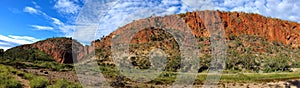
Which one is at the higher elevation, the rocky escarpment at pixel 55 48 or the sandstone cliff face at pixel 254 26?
A: the sandstone cliff face at pixel 254 26

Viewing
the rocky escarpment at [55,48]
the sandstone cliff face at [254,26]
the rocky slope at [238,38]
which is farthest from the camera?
the sandstone cliff face at [254,26]

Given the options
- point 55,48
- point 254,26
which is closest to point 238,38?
point 254,26

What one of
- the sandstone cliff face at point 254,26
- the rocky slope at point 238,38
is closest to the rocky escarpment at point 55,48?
the rocky slope at point 238,38

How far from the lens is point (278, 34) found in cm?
13288

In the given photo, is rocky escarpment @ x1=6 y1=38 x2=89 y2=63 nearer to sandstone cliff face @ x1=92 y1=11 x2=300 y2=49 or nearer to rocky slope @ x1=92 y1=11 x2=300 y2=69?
rocky slope @ x1=92 y1=11 x2=300 y2=69

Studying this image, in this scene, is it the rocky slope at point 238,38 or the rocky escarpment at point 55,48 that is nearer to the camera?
the rocky escarpment at point 55,48

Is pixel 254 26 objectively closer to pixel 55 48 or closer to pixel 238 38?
pixel 238 38

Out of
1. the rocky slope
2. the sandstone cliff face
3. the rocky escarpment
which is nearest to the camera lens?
the rocky escarpment

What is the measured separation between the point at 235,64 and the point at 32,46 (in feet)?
158

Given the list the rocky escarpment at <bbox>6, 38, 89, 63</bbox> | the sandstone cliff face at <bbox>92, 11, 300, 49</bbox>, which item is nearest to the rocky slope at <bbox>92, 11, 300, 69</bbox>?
the sandstone cliff face at <bbox>92, 11, 300, 49</bbox>

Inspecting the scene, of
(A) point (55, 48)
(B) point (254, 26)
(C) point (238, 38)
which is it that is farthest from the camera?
(B) point (254, 26)

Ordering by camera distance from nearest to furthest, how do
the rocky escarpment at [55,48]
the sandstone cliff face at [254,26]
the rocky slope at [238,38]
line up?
the rocky escarpment at [55,48]
the rocky slope at [238,38]
the sandstone cliff face at [254,26]

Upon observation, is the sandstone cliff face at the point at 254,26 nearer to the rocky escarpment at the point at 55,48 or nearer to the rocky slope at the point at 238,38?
the rocky slope at the point at 238,38

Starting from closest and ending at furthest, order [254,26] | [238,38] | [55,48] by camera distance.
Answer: [55,48], [238,38], [254,26]
